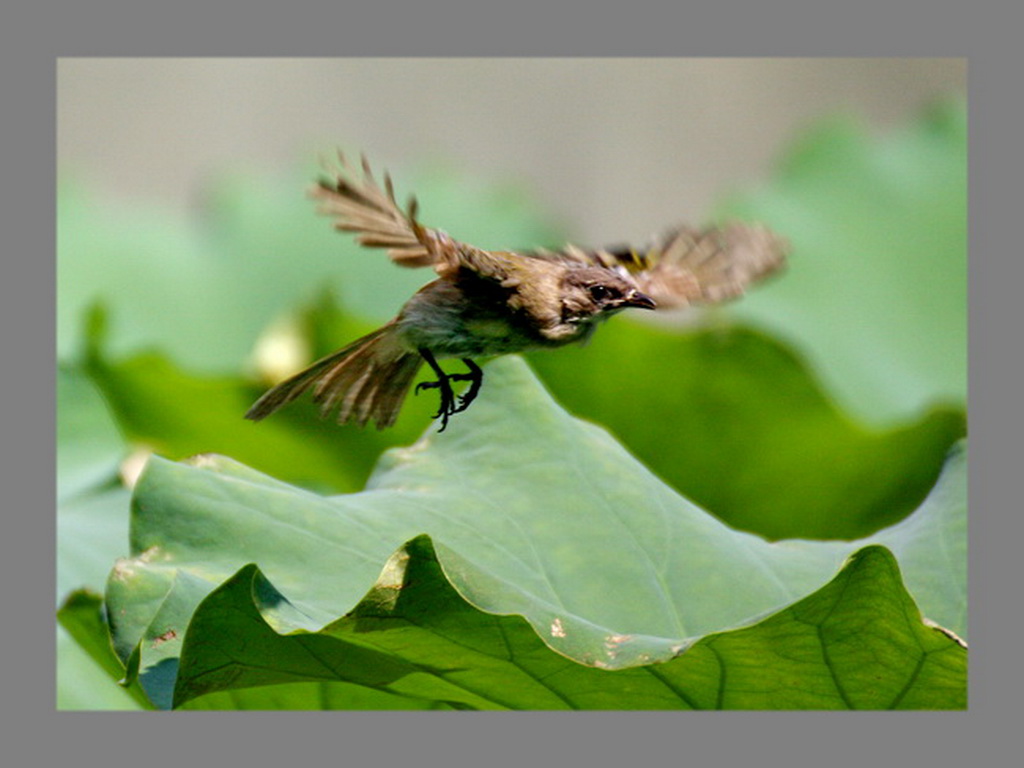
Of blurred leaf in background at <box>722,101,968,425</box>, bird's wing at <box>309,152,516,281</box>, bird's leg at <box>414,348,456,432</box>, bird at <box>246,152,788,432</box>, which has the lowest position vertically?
bird's leg at <box>414,348,456,432</box>

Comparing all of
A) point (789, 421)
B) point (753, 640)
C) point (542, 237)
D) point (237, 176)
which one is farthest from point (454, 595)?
point (237, 176)

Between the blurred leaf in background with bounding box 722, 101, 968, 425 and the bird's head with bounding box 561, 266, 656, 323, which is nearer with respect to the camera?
the bird's head with bounding box 561, 266, 656, 323

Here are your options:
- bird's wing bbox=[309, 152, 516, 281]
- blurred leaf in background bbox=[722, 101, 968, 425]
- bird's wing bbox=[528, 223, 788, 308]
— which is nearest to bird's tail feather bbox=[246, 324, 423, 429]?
bird's wing bbox=[309, 152, 516, 281]

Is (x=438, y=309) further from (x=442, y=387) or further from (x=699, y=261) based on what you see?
(x=699, y=261)

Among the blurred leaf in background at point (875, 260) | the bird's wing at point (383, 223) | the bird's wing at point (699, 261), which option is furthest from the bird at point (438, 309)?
the blurred leaf in background at point (875, 260)

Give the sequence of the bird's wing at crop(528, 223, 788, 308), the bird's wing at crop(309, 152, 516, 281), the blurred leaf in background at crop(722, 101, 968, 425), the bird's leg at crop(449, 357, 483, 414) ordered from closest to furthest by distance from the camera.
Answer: the bird's wing at crop(309, 152, 516, 281), the bird's leg at crop(449, 357, 483, 414), the bird's wing at crop(528, 223, 788, 308), the blurred leaf in background at crop(722, 101, 968, 425)

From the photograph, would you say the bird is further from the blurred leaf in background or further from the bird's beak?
the blurred leaf in background

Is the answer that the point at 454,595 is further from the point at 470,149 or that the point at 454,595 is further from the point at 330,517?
the point at 470,149

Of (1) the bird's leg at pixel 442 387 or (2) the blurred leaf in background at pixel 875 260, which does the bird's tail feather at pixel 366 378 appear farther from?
(2) the blurred leaf in background at pixel 875 260
